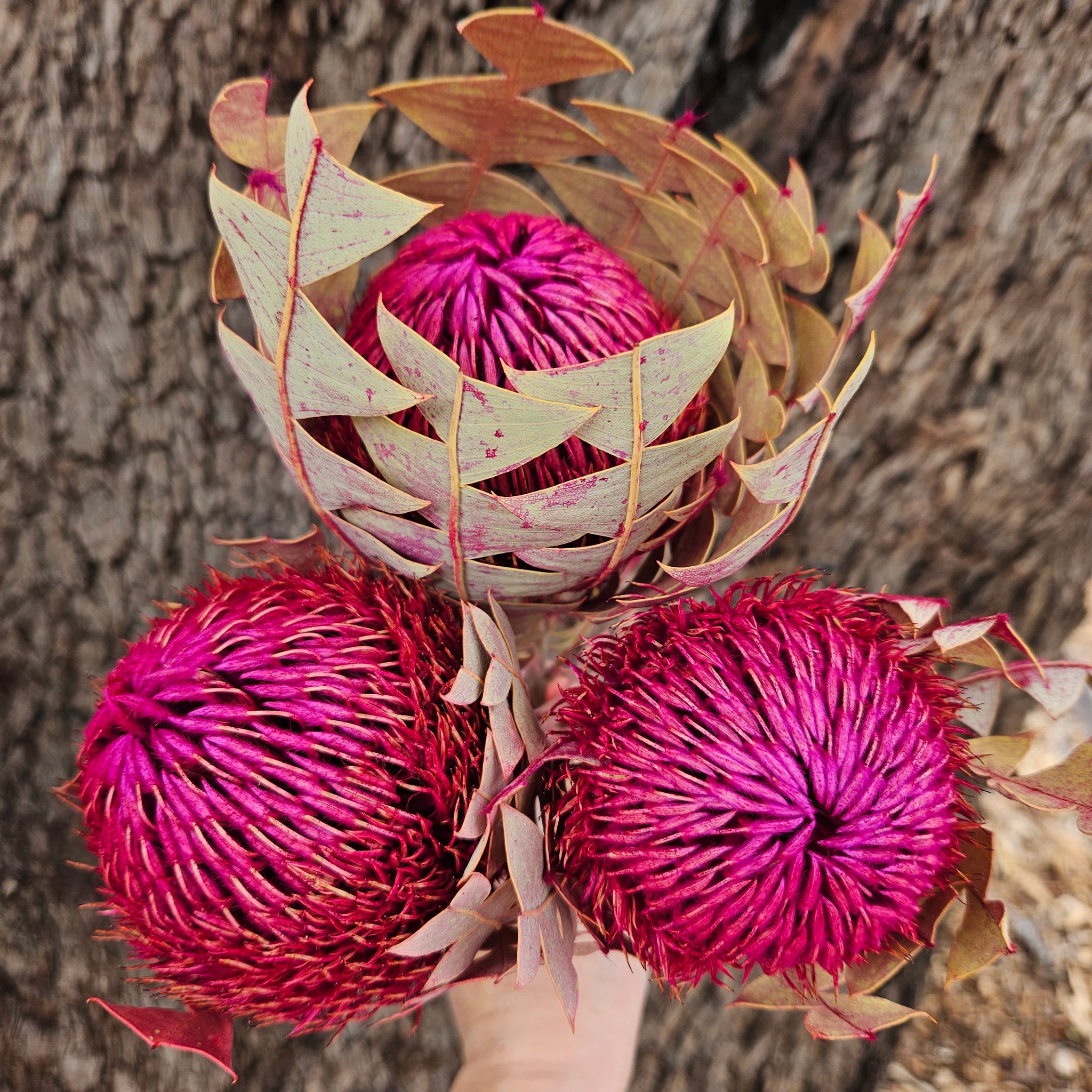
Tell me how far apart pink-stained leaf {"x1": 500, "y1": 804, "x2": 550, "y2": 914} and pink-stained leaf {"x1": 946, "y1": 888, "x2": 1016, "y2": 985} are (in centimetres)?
18

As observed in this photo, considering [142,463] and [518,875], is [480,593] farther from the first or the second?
[142,463]

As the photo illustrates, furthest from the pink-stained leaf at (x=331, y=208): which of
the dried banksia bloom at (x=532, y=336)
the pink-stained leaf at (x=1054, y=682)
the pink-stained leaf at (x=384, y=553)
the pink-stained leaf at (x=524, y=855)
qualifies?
the pink-stained leaf at (x=1054, y=682)

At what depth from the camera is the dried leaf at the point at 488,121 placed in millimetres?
409

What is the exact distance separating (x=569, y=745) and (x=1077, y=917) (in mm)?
973

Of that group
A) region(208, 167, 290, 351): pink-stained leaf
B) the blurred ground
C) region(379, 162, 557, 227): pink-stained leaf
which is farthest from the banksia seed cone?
the blurred ground

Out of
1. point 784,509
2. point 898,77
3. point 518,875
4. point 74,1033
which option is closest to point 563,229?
point 784,509

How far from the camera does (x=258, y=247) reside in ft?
1.03

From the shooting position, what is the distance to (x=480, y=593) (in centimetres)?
39

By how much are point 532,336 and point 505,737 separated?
156 millimetres

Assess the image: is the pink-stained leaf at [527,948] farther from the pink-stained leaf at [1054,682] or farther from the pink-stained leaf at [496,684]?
the pink-stained leaf at [1054,682]

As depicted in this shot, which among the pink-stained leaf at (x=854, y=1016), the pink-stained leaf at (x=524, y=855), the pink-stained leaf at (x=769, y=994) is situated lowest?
the pink-stained leaf at (x=769, y=994)

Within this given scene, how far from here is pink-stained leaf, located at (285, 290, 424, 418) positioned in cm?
31

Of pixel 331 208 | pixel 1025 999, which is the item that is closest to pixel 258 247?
pixel 331 208

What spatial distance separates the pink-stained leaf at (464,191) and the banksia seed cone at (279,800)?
0.22m
